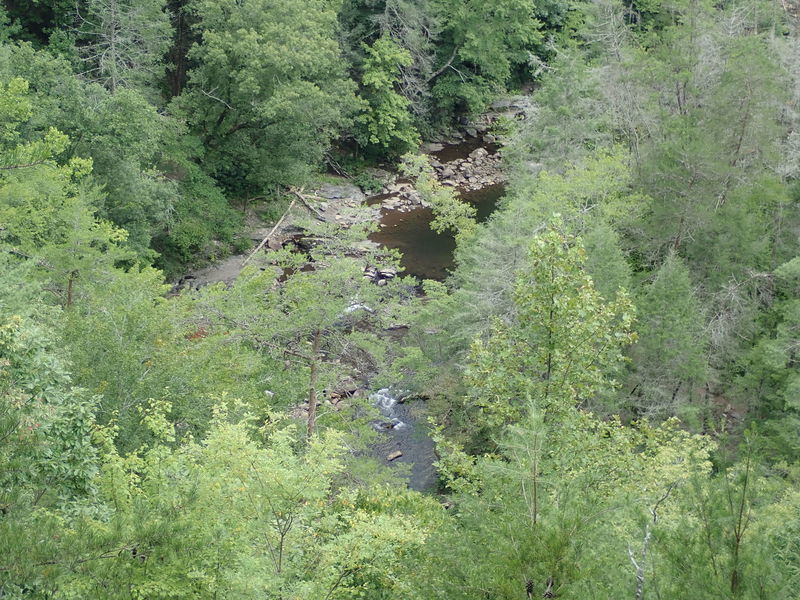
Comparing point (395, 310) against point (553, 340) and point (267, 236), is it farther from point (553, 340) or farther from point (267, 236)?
point (267, 236)

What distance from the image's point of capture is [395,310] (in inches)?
690

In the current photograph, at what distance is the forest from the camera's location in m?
6.32

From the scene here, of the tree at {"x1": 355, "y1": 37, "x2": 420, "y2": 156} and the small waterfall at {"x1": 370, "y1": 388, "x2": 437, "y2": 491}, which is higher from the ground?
the tree at {"x1": 355, "y1": 37, "x2": 420, "y2": 156}

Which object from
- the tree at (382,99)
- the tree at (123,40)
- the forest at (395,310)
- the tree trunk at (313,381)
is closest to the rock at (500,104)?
the forest at (395,310)

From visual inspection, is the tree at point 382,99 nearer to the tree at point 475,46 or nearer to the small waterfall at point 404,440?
the tree at point 475,46

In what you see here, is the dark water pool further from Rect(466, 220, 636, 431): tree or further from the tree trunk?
Rect(466, 220, 636, 431): tree

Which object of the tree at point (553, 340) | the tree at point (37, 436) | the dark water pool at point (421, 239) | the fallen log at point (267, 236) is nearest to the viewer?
the tree at point (37, 436)

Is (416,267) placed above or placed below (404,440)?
above

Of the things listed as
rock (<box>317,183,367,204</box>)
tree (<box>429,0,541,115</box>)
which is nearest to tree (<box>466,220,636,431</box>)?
rock (<box>317,183,367,204</box>)

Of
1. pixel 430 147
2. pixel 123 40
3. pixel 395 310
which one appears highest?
pixel 123 40

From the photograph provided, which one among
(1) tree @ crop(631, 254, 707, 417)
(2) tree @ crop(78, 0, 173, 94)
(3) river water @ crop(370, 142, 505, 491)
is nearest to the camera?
(1) tree @ crop(631, 254, 707, 417)

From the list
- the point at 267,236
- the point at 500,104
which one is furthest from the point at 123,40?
the point at 500,104

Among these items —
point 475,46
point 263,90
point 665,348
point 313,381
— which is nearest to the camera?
point 313,381

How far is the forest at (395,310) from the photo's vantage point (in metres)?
6.32
